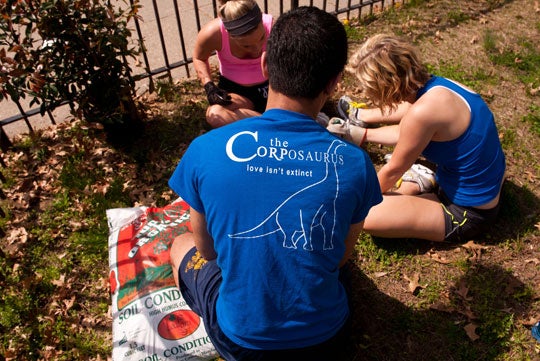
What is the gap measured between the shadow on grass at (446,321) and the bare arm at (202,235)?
1.04 metres

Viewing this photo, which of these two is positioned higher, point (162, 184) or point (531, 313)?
point (162, 184)

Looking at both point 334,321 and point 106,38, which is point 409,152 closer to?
point 334,321

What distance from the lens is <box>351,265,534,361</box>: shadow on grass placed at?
264cm

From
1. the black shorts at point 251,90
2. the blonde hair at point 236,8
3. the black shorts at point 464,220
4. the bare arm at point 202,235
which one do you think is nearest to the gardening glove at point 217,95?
the black shorts at point 251,90

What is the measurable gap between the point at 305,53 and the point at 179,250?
1.43 metres

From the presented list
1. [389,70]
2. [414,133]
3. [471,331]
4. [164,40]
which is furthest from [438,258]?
[164,40]

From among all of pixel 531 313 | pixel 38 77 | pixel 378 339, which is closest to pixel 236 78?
pixel 38 77

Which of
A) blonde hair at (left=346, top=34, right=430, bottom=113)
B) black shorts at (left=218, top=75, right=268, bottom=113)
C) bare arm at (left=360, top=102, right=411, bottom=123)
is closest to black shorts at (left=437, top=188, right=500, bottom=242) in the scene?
blonde hair at (left=346, top=34, right=430, bottom=113)

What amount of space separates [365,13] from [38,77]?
14.1 ft

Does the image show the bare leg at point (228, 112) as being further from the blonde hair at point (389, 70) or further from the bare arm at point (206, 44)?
the blonde hair at point (389, 70)

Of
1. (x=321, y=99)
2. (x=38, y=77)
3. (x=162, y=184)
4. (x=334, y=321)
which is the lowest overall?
(x=162, y=184)

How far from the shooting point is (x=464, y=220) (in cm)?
298

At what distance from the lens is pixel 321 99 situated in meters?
Result: 1.80

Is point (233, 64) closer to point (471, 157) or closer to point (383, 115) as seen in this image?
point (383, 115)
